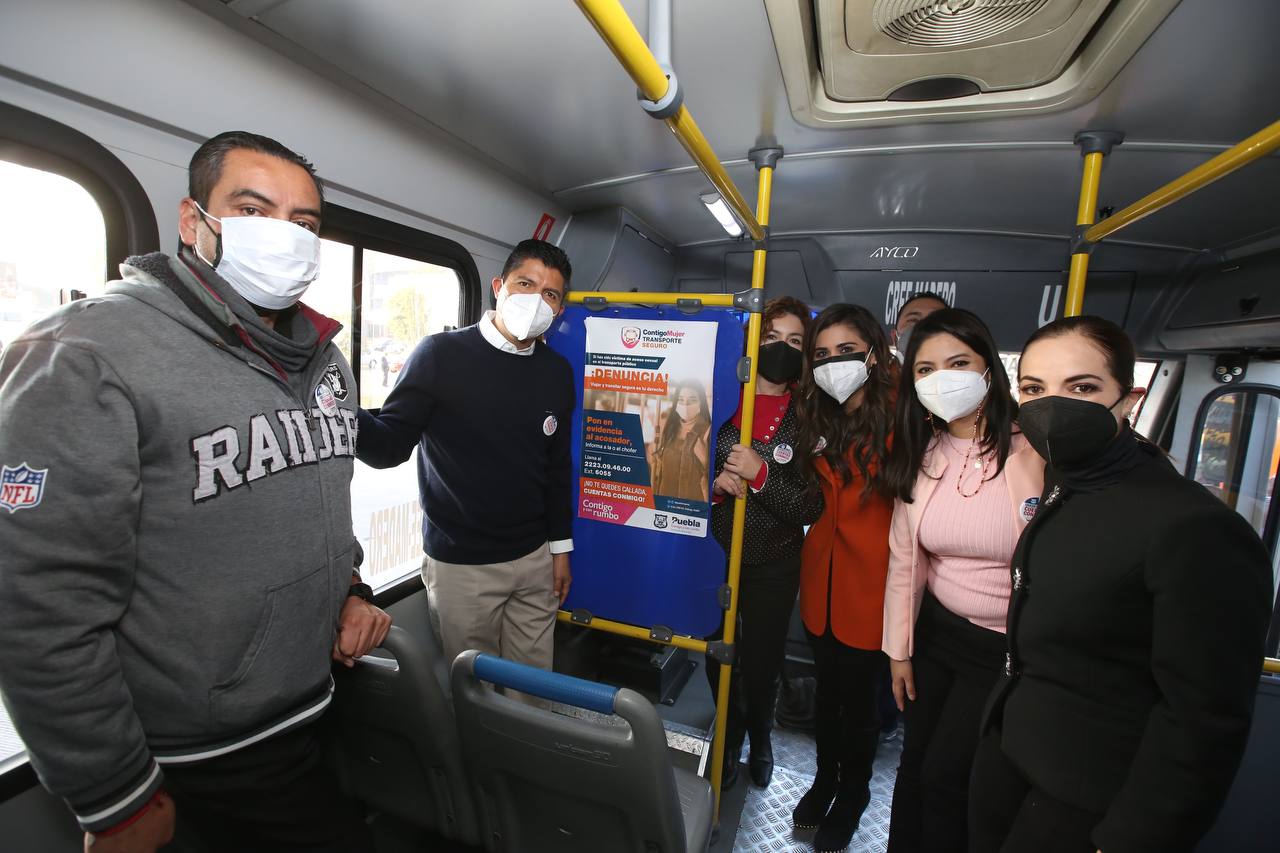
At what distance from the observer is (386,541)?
2787 millimetres

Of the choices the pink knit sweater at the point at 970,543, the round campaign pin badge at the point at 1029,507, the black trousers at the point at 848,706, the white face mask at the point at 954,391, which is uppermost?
the white face mask at the point at 954,391

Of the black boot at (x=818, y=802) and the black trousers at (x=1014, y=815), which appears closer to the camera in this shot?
the black trousers at (x=1014, y=815)

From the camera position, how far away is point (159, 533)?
1.03 meters

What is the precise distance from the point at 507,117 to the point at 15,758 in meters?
2.53

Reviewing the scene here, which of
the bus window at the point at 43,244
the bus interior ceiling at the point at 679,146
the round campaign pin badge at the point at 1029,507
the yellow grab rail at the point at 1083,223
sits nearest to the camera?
the bus window at the point at 43,244

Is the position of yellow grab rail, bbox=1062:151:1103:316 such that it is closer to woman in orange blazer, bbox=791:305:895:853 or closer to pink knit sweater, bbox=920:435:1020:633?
woman in orange blazer, bbox=791:305:895:853

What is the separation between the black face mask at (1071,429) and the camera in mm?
1219

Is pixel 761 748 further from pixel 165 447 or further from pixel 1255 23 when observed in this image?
pixel 1255 23

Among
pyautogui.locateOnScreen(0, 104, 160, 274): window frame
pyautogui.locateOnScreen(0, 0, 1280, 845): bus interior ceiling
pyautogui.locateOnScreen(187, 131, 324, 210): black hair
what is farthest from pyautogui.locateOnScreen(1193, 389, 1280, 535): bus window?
pyautogui.locateOnScreen(0, 104, 160, 274): window frame

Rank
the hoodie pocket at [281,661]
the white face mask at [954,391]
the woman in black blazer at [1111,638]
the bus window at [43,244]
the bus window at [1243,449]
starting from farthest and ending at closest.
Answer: the bus window at [1243,449]
the white face mask at [954,391]
the bus window at [43,244]
the hoodie pocket at [281,661]
the woman in black blazer at [1111,638]

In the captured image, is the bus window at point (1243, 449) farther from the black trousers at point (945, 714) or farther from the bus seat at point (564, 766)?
the bus seat at point (564, 766)

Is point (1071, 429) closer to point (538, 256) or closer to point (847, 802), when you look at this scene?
point (538, 256)

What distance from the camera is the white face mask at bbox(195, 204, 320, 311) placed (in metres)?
1.17

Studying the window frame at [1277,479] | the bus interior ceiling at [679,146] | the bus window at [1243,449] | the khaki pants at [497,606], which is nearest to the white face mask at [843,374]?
the bus interior ceiling at [679,146]
